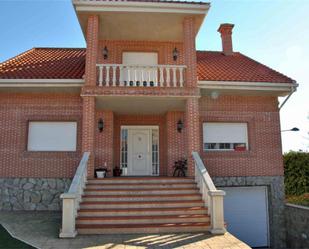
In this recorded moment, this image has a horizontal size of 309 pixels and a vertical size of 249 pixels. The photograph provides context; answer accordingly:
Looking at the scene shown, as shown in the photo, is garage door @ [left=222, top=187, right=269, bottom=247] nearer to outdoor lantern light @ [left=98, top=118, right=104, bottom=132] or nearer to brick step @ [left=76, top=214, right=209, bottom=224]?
brick step @ [left=76, top=214, right=209, bottom=224]

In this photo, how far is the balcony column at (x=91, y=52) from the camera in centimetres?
992

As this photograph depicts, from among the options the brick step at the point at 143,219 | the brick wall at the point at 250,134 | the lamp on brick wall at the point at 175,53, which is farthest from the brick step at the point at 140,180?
the lamp on brick wall at the point at 175,53

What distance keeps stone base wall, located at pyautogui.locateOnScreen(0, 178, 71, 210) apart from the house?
0.12 ft

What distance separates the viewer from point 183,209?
26.1ft

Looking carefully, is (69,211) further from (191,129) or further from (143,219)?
(191,129)

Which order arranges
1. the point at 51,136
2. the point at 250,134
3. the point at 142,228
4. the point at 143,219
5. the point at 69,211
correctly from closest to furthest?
the point at 69,211 → the point at 142,228 → the point at 143,219 → the point at 51,136 → the point at 250,134

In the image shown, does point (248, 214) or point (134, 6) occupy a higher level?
point (134, 6)

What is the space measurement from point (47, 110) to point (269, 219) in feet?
31.9

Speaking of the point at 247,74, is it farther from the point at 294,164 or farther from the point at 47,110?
the point at 47,110

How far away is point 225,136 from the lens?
1147cm

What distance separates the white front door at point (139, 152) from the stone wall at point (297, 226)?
5728 millimetres

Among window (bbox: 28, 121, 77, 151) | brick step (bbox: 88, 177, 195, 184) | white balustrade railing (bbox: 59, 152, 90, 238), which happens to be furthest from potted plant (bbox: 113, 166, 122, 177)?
white balustrade railing (bbox: 59, 152, 90, 238)

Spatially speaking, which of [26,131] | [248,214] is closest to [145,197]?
[248,214]

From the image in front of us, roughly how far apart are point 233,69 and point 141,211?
25.1 feet
